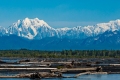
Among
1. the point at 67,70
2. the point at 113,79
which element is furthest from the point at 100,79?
the point at 67,70

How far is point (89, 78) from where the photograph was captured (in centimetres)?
6544

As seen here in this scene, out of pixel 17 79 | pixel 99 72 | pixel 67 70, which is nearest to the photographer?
pixel 17 79

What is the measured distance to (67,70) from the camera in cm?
8281

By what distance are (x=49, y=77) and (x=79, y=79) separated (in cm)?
534

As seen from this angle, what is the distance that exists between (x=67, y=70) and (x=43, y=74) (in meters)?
17.6

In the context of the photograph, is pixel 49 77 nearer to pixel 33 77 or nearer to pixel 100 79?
pixel 33 77

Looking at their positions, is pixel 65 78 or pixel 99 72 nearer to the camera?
A: pixel 65 78

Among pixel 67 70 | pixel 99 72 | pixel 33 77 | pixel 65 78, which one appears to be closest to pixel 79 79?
pixel 65 78

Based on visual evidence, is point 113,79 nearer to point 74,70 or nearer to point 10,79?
point 10,79

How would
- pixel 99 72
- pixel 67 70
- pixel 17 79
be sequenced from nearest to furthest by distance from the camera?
pixel 17 79, pixel 99 72, pixel 67 70

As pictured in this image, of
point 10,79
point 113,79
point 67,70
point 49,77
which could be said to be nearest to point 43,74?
point 49,77

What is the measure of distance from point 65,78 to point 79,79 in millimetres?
2412

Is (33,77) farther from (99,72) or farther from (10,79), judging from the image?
(99,72)

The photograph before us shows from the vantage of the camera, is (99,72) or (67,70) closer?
(99,72)
